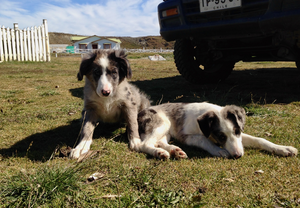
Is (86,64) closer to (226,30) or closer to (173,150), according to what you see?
(173,150)

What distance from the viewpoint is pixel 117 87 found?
360cm

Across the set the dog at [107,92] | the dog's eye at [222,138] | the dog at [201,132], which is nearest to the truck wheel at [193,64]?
the dog at [201,132]

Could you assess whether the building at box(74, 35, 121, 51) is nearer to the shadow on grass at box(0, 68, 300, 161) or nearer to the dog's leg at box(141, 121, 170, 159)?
the shadow on grass at box(0, 68, 300, 161)

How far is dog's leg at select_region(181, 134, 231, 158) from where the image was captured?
9.53 ft

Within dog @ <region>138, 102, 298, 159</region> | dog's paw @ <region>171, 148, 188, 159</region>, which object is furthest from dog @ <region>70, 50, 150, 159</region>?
dog's paw @ <region>171, 148, 188, 159</region>

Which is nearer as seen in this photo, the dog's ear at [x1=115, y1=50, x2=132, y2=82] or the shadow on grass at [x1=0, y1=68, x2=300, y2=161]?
the shadow on grass at [x1=0, y1=68, x2=300, y2=161]

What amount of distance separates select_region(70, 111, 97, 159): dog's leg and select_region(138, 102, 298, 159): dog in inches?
26.9

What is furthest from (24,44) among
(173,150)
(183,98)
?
(173,150)

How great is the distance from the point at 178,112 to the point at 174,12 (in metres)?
2.75

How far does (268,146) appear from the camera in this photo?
2.94 m

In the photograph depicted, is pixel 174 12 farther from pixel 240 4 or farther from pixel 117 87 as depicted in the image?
pixel 117 87

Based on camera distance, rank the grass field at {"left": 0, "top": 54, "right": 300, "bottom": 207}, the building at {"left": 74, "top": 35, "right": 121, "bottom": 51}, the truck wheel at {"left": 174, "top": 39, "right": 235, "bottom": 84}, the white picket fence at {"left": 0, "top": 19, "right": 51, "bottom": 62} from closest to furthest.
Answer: the grass field at {"left": 0, "top": 54, "right": 300, "bottom": 207} → the truck wheel at {"left": 174, "top": 39, "right": 235, "bottom": 84} → the white picket fence at {"left": 0, "top": 19, "right": 51, "bottom": 62} → the building at {"left": 74, "top": 35, "right": 121, "bottom": 51}

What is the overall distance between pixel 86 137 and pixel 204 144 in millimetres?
1532

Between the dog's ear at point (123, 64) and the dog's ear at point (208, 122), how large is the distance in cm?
121
